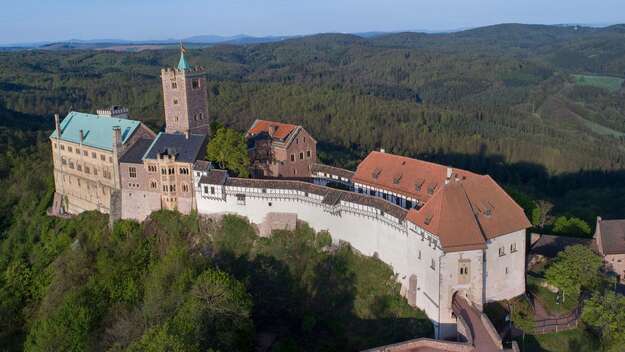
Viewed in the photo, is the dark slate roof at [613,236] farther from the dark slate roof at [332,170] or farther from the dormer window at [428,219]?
the dark slate roof at [332,170]

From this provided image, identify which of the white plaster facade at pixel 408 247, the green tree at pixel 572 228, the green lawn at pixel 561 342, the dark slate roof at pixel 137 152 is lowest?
the green lawn at pixel 561 342

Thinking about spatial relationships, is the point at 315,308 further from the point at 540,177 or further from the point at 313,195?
the point at 540,177

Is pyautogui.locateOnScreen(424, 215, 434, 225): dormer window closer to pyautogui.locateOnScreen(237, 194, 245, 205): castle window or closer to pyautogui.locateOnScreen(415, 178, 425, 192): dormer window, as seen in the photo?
pyautogui.locateOnScreen(415, 178, 425, 192): dormer window

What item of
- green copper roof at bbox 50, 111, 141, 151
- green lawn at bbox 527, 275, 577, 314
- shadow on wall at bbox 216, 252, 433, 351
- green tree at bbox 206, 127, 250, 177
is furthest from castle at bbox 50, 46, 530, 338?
green lawn at bbox 527, 275, 577, 314

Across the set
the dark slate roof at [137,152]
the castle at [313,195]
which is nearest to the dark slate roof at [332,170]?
the castle at [313,195]

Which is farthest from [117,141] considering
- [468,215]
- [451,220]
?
[468,215]

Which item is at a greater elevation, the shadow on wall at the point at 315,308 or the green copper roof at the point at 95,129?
the green copper roof at the point at 95,129

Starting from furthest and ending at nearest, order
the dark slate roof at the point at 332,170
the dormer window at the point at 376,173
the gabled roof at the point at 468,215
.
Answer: the dark slate roof at the point at 332,170 → the dormer window at the point at 376,173 → the gabled roof at the point at 468,215
